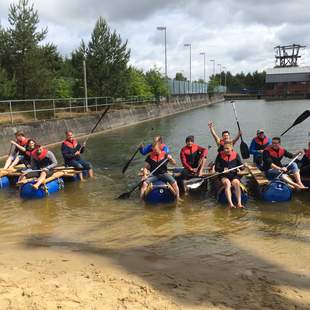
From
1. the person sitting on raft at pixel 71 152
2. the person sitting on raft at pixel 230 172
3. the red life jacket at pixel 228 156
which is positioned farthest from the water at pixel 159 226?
the person sitting on raft at pixel 71 152

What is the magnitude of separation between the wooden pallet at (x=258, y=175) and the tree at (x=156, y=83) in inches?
1661

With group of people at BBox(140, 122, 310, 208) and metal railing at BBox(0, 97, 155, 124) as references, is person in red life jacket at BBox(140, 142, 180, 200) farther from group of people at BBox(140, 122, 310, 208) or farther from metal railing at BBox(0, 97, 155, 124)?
metal railing at BBox(0, 97, 155, 124)

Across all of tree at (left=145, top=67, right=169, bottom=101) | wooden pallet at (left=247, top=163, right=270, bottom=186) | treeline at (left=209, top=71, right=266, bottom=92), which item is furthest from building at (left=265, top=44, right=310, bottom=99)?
wooden pallet at (left=247, top=163, right=270, bottom=186)

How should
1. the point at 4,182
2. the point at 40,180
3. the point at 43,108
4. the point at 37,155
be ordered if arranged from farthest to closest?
the point at 43,108 < the point at 4,182 < the point at 37,155 < the point at 40,180

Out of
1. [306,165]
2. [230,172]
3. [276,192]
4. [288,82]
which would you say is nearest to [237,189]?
[230,172]

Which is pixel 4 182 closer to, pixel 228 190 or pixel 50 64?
pixel 228 190

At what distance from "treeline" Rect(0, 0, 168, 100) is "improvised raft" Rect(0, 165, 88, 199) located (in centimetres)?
1186

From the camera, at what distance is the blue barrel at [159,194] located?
9.66 metres

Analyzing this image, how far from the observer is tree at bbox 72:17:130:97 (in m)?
36.1

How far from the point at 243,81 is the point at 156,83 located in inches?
3349

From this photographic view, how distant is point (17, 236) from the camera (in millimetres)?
7605

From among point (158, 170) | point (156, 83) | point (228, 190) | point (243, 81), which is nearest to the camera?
point (228, 190)

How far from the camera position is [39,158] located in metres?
11.2

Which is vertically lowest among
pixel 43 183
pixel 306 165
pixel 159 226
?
pixel 159 226
